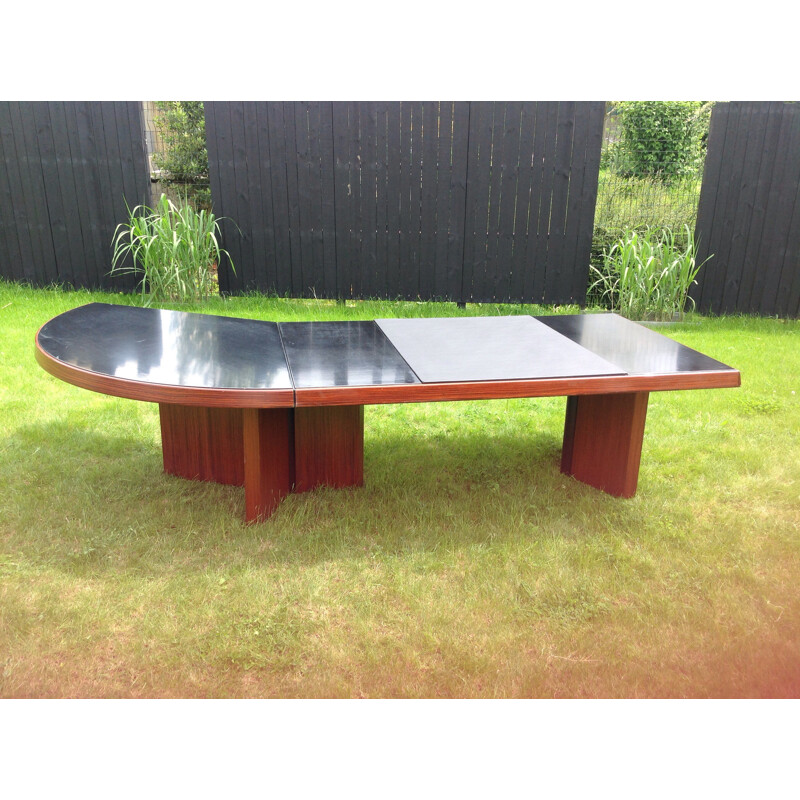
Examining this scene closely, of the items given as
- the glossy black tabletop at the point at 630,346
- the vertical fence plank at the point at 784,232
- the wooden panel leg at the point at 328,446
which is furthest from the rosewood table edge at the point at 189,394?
the vertical fence plank at the point at 784,232

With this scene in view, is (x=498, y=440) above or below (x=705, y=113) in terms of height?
below

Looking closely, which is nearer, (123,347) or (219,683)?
(219,683)

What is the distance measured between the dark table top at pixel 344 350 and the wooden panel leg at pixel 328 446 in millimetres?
256

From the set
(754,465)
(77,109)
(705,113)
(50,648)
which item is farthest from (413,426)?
(705,113)

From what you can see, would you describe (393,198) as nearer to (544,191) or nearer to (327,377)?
(544,191)

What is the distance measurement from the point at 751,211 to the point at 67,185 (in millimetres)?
6033

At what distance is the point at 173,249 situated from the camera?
5719 mm

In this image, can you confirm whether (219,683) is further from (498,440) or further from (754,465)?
(754,465)

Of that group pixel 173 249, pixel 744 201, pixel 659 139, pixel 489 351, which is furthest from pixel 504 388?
pixel 659 139

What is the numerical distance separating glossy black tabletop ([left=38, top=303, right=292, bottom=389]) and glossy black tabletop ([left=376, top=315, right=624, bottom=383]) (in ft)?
1.75

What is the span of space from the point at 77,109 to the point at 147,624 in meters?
5.49

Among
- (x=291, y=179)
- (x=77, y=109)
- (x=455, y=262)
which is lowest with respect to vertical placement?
(x=455, y=262)

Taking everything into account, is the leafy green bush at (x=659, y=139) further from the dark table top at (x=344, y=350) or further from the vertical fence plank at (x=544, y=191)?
the dark table top at (x=344, y=350)

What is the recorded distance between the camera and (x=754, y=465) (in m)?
3.20
